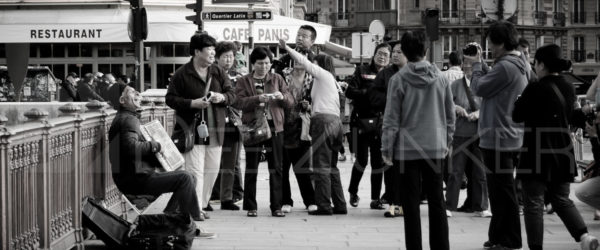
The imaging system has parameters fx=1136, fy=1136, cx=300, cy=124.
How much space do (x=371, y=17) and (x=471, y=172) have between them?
72693mm

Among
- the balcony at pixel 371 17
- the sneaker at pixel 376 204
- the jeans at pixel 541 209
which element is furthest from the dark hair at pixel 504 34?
the balcony at pixel 371 17

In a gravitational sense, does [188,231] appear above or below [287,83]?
below

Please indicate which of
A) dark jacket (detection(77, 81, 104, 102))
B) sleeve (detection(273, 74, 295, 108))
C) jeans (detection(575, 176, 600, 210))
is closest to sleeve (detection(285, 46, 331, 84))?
sleeve (detection(273, 74, 295, 108))

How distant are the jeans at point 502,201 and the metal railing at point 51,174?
334 cm

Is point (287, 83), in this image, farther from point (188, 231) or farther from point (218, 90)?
point (188, 231)

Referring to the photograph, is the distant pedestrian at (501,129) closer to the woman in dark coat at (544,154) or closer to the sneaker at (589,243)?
the woman in dark coat at (544,154)

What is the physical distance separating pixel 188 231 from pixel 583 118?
343 cm

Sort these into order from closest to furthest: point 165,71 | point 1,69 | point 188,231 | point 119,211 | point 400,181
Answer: point 400,181 < point 188,231 < point 119,211 < point 1,69 < point 165,71

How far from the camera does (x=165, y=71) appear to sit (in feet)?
125

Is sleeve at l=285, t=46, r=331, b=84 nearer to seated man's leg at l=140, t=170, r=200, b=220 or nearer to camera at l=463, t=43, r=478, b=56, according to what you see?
camera at l=463, t=43, r=478, b=56

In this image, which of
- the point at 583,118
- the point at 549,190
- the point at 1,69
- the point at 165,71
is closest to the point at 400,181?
the point at 549,190

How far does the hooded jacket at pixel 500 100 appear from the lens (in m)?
9.34

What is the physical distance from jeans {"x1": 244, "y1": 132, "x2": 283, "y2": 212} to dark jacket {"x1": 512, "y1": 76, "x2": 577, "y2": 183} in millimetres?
3665

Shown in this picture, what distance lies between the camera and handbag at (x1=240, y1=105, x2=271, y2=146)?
11.9 m
